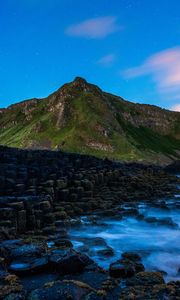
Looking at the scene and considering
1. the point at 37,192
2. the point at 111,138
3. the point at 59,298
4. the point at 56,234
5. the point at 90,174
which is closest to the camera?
the point at 59,298

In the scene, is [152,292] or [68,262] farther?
[68,262]

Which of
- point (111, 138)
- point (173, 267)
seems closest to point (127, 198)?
point (173, 267)

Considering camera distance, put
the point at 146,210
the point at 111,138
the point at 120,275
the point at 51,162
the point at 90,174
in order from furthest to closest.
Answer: the point at 111,138 < the point at 51,162 < the point at 90,174 < the point at 146,210 < the point at 120,275

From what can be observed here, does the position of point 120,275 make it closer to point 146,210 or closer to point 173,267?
point 173,267

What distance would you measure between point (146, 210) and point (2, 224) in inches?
581

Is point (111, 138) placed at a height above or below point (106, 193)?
above

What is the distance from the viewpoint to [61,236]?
2186 cm

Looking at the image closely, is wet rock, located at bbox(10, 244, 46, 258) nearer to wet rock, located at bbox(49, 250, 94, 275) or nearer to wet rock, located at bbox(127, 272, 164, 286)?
wet rock, located at bbox(49, 250, 94, 275)

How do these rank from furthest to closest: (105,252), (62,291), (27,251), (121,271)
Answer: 1. (105,252)
2. (27,251)
3. (121,271)
4. (62,291)

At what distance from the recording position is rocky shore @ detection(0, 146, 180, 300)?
1216cm

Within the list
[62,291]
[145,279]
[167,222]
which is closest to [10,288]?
[62,291]

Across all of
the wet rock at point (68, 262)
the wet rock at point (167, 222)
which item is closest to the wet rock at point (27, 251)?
the wet rock at point (68, 262)

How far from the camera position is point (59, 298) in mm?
11219

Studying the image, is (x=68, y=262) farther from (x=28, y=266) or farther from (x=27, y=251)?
(x=27, y=251)
